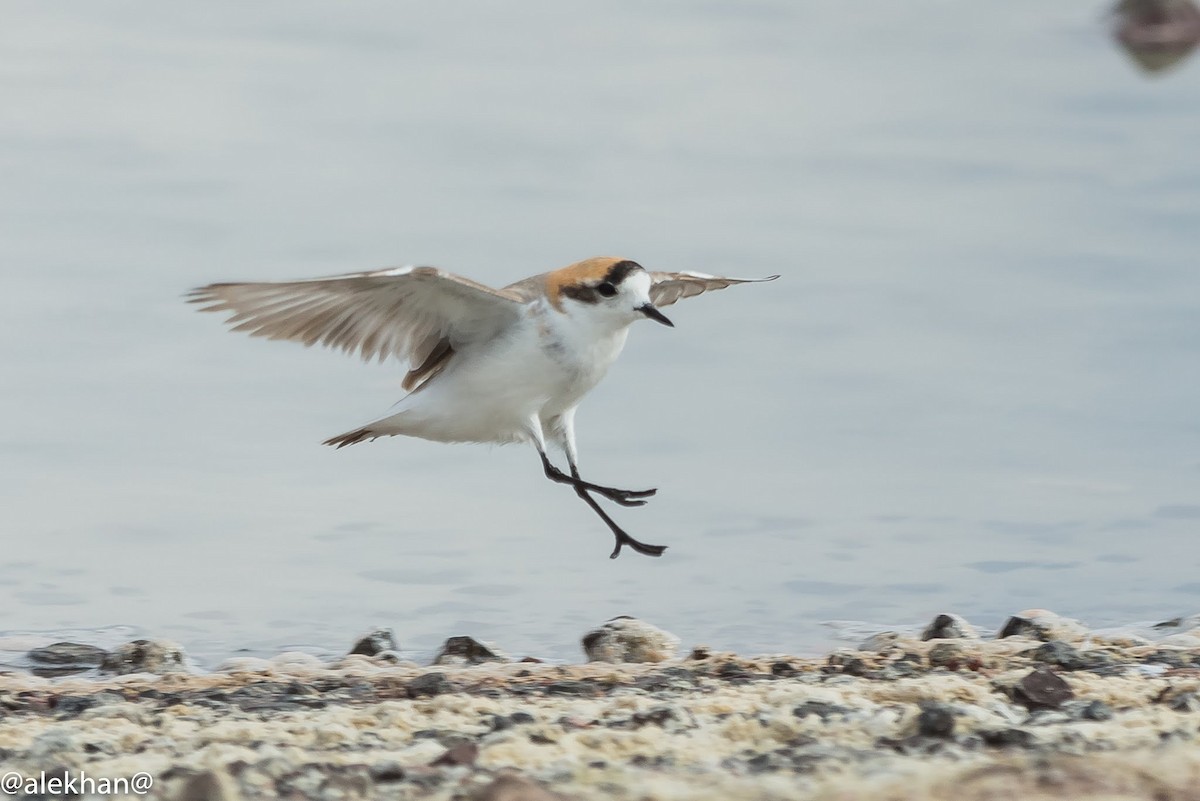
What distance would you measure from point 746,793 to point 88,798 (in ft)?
4.92

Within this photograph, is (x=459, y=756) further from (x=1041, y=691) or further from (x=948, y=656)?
(x=948, y=656)

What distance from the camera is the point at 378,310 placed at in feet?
23.6

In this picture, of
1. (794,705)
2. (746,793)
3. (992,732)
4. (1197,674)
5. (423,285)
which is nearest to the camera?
(746,793)

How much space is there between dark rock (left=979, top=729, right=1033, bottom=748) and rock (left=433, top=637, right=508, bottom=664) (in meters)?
3.13

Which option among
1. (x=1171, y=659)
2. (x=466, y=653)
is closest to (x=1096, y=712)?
(x=1171, y=659)

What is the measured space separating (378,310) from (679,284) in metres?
1.68

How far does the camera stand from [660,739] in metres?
4.67

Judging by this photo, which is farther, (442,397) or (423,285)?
(442,397)

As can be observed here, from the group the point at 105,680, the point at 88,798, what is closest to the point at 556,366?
the point at 105,680

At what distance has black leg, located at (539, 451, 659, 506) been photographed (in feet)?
25.6

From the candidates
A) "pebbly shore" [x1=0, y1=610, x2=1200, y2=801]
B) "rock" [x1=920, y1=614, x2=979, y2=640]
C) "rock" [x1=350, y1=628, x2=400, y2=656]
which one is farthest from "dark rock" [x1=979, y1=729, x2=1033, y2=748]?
"rock" [x1=350, y1=628, x2=400, y2=656]

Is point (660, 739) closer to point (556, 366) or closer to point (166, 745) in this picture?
point (166, 745)

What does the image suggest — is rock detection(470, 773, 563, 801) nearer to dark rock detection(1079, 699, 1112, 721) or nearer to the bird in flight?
dark rock detection(1079, 699, 1112, 721)

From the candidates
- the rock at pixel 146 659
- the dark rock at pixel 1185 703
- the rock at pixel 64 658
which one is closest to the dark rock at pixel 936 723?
the dark rock at pixel 1185 703
